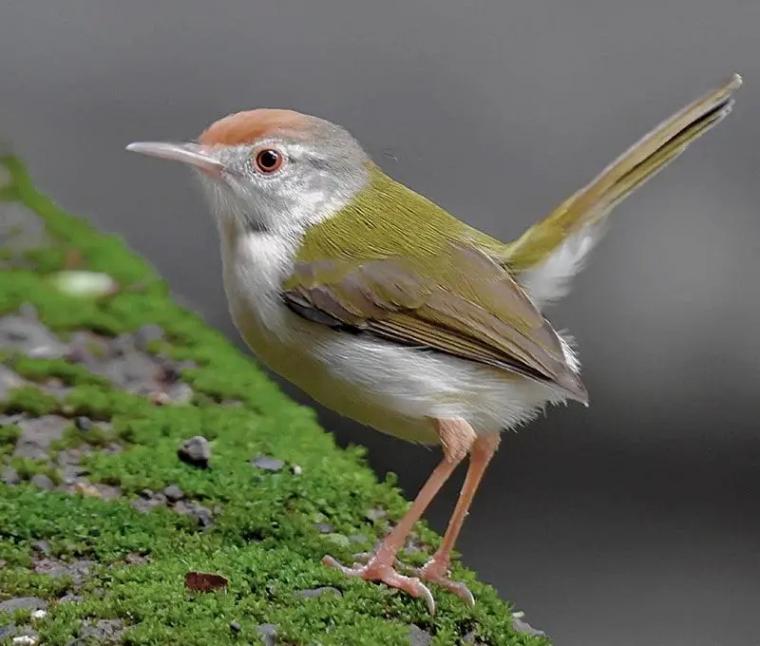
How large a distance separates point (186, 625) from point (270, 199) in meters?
1.06

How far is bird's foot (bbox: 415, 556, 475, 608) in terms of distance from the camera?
10.6ft

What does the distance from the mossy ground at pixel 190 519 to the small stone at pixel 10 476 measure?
0.07 feet

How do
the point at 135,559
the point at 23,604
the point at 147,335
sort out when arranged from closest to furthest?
the point at 23,604 → the point at 135,559 → the point at 147,335

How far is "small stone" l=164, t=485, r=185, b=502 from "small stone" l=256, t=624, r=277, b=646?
92 cm

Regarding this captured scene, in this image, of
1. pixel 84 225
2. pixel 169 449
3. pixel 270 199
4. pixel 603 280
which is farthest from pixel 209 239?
pixel 270 199

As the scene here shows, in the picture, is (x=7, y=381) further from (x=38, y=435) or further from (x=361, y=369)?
(x=361, y=369)

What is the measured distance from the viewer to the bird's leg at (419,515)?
3.06 m

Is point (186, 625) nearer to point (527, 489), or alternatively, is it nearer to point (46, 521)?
point (46, 521)

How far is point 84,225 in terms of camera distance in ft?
19.0

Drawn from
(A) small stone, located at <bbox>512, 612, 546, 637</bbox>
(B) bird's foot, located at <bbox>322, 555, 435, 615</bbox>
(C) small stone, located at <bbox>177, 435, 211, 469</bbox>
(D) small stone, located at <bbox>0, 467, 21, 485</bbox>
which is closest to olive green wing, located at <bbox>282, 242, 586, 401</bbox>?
(B) bird's foot, located at <bbox>322, 555, 435, 615</bbox>

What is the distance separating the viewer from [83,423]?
162 inches

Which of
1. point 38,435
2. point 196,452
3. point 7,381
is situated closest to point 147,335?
point 7,381

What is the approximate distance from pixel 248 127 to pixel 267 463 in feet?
4.41

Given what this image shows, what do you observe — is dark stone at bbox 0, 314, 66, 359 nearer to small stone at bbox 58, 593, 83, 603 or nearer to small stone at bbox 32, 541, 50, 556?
small stone at bbox 32, 541, 50, 556
